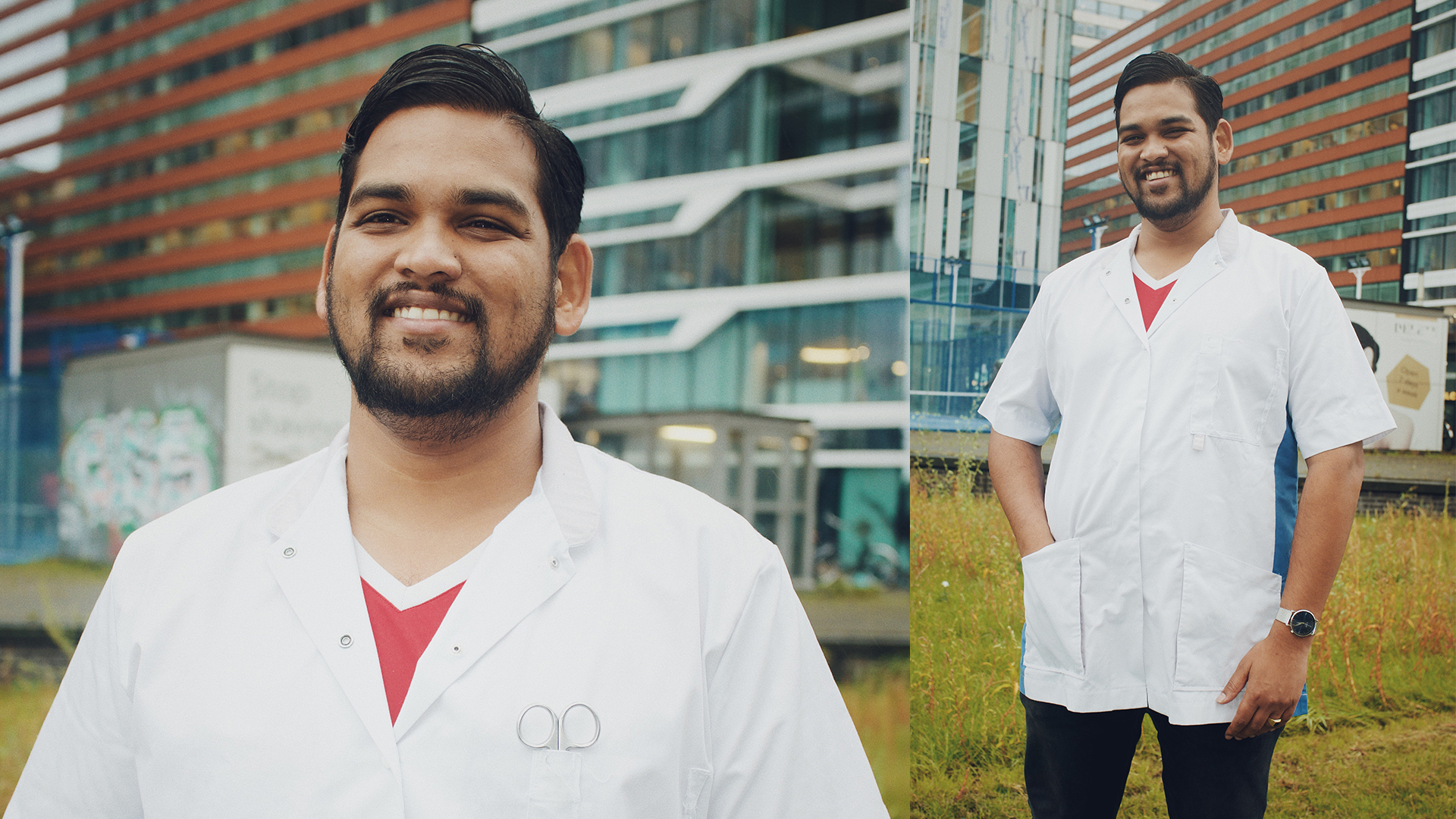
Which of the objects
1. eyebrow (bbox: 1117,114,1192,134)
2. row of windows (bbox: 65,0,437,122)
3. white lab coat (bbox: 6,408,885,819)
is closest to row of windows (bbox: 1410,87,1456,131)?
eyebrow (bbox: 1117,114,1192,134)

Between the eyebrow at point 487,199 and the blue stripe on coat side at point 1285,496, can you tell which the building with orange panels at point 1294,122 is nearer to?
the blue stripe on coat side at point 1285,496

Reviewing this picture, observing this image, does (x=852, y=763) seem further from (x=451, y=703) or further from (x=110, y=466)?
(x=110, y=466)

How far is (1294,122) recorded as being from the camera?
A: 6.44 ft

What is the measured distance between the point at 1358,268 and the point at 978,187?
0.80 m

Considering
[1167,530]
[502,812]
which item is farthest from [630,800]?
[1167,530]

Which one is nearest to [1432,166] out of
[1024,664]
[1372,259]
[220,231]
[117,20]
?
[1372,259]

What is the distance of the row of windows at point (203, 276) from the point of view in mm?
3514

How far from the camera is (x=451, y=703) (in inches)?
51.7

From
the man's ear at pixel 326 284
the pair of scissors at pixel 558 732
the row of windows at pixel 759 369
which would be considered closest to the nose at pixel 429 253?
the man's ear at pixel 326 284

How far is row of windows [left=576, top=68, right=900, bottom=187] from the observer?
132 inches

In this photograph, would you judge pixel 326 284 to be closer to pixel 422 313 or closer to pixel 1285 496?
pixel 422 313

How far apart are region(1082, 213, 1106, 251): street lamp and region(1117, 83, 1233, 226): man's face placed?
162 mm

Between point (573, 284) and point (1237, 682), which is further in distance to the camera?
point (573, 284)

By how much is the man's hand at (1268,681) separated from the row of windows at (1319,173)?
813mm
